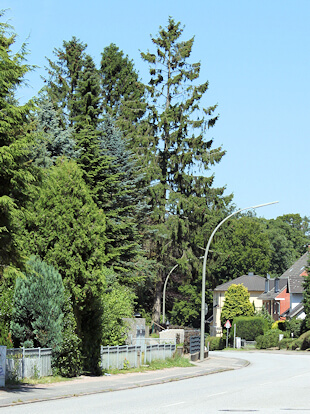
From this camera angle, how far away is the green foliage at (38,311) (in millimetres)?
21984

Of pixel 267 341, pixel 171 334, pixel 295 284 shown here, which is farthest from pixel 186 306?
pixel 171 334

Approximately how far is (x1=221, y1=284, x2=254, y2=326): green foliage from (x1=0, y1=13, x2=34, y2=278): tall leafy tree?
71.1 metres

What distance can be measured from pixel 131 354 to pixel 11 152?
13.7 meters

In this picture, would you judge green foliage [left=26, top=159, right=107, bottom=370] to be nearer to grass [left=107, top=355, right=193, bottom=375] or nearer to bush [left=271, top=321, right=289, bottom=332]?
grass [left=107, top=355, right=193, bottom=375]

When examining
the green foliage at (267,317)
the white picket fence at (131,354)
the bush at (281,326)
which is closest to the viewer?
the white picket fence at (131,354)

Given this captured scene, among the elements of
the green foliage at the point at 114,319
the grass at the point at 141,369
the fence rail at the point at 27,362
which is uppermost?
the green foliage at the point at 114,319

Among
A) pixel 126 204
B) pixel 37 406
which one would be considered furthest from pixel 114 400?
pixel 126 204

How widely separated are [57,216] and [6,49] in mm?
6998

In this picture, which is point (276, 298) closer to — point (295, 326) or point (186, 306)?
point (186, 306)

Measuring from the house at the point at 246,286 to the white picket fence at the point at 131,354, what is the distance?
6781 centimetres

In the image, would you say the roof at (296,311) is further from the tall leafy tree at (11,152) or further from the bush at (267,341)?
the tall leafy tree at (11,152)

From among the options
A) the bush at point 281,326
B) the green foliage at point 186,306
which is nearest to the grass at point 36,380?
the bush at point 281,326

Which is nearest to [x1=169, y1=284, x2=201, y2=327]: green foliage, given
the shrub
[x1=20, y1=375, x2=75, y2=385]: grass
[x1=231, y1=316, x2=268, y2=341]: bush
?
[x1=231, y1=316, x2=268, y2=341]: bush

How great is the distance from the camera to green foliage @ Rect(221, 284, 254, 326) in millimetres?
87062
